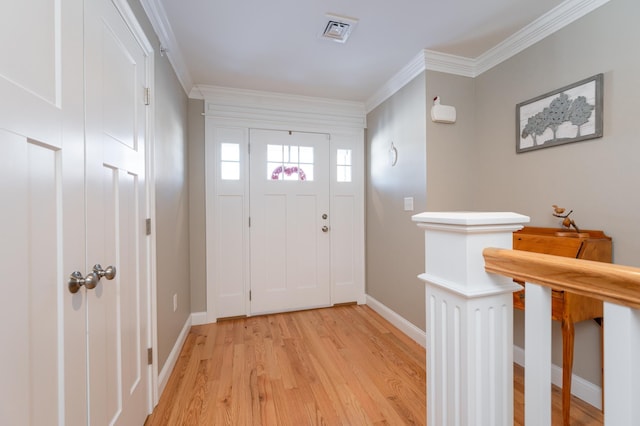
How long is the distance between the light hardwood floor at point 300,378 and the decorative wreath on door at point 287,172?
5.08 feet

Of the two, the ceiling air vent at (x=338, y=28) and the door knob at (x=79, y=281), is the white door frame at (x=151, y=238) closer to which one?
the door knob at (x=79, y=281)

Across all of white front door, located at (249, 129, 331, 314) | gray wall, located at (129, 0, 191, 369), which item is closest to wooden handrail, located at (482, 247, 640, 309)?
gray wall, located at (129, 0, 191, 369)

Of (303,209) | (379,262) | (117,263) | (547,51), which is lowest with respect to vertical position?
(379,262)

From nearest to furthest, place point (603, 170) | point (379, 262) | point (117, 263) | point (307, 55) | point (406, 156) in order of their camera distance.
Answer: point (117, 263), point (603, 170), point (307, 55), point (406, 156), point (379, 262)

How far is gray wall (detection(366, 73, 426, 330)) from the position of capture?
7.55 feet

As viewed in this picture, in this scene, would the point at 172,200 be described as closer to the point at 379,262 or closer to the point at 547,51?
the point at 379,262

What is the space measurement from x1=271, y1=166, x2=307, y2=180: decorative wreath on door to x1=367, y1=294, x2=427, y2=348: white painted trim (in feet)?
5.37

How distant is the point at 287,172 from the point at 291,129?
18.8 inches

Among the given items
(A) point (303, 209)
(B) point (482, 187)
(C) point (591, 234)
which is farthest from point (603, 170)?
(A) point (303, 209)

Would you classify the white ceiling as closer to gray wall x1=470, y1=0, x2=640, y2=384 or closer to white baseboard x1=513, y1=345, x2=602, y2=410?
gray wall x1=470, y1=0, x2=640, y2=384

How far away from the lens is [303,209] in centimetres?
304

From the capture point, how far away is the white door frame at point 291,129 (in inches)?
108

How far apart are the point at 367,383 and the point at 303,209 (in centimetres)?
179

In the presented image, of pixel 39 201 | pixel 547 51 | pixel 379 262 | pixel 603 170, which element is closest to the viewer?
pixel 39 201
